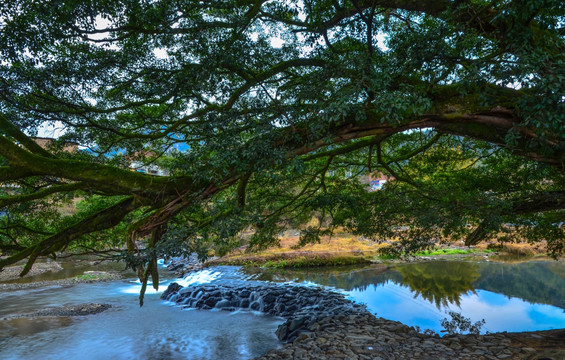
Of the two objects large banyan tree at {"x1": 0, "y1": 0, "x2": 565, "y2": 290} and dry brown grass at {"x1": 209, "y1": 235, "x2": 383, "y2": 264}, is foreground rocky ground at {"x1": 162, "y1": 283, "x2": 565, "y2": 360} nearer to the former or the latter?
large banyan tree at {"x1": 0, "y1": 0, "x2": 565, "y2": 290}

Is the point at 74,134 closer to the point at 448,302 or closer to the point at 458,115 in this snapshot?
the point at 458,115

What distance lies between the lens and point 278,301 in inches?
472

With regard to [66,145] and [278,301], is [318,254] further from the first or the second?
[66,145]

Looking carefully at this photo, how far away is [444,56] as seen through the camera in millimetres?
3855

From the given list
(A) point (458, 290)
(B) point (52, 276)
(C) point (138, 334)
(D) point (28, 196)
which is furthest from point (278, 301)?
(B) point (52, 276)

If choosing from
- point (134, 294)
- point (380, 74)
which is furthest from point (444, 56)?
point (134, 294)

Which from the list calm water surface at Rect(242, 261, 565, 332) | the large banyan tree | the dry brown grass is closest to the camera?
the large banyan tree

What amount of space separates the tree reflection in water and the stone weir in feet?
11.2

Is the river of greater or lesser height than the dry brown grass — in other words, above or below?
below

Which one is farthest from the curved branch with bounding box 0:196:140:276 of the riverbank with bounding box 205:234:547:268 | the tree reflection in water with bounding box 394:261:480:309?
the riverbank with bounding box 205:234:547:268

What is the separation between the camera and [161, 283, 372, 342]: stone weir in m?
10.0

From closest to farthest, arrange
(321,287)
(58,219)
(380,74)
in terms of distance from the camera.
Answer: (380,74) → (58,219) → (321,287)

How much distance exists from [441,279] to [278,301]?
8.06 meters

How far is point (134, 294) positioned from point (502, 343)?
1328 centimetres
